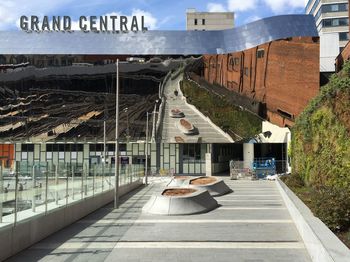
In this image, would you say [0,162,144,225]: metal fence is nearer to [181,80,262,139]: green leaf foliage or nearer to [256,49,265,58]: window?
[181,80,262,139]: green leaf foliage

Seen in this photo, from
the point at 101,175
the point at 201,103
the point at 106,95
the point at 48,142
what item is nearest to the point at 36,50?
the point at 106,95

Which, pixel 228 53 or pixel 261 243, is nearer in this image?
pixel 261 243

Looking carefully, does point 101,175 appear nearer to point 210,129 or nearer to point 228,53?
point 210,129

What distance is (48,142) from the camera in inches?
2788

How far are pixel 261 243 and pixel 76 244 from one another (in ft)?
Result: 16.0

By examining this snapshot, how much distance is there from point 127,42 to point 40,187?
69.9 m

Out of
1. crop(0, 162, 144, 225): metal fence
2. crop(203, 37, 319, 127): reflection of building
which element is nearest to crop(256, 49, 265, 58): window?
crop(203, 37, 319, 127): reflection of building

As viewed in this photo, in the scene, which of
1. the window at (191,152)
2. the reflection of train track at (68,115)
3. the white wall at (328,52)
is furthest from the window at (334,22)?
the window at (191,152)

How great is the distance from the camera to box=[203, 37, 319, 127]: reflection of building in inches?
2709

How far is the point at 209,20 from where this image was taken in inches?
5507

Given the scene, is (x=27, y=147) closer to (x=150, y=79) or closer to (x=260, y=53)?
(x=150, y=79)

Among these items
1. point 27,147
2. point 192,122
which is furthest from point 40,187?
point 27,147

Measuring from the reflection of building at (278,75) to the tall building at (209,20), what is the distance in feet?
212

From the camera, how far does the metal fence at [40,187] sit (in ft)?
38.1
